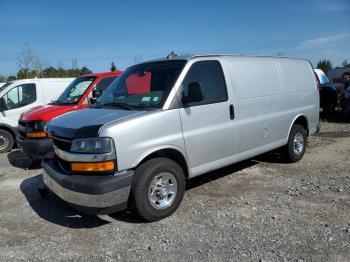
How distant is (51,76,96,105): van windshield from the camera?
8.10m

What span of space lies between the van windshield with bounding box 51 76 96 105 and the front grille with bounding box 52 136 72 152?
130 inches

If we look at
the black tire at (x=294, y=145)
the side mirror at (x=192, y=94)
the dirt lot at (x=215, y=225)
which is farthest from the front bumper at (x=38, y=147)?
the black tire at (x=294, y=145)

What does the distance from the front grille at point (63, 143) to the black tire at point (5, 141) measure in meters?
5.88

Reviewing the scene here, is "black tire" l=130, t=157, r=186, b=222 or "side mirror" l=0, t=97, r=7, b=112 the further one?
"side mirror" l=0, t=97, r=7, b=112

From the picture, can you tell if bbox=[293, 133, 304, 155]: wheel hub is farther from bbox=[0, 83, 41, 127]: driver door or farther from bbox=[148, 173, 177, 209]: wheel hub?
bbox=[0, 83, 41, 127]: driver door

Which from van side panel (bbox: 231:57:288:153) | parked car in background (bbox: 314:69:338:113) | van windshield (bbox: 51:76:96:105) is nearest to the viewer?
van side panel (bbox: 231:57:288:153)

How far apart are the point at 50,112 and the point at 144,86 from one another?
127 inches

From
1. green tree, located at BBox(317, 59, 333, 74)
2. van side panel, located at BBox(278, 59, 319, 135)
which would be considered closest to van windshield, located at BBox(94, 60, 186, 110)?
van side panel, located at BBox(278, 59, 319, 135)

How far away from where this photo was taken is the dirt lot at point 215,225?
386 centimetres

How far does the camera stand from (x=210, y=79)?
5270 mm

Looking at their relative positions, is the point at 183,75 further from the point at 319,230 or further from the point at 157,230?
the point at 319,230

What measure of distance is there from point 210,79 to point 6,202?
3.70 meters

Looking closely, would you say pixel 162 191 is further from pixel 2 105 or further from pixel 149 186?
pixel 2 105

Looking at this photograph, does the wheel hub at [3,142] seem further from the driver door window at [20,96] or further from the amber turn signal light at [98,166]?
the amber turn signal light at [98,166]
